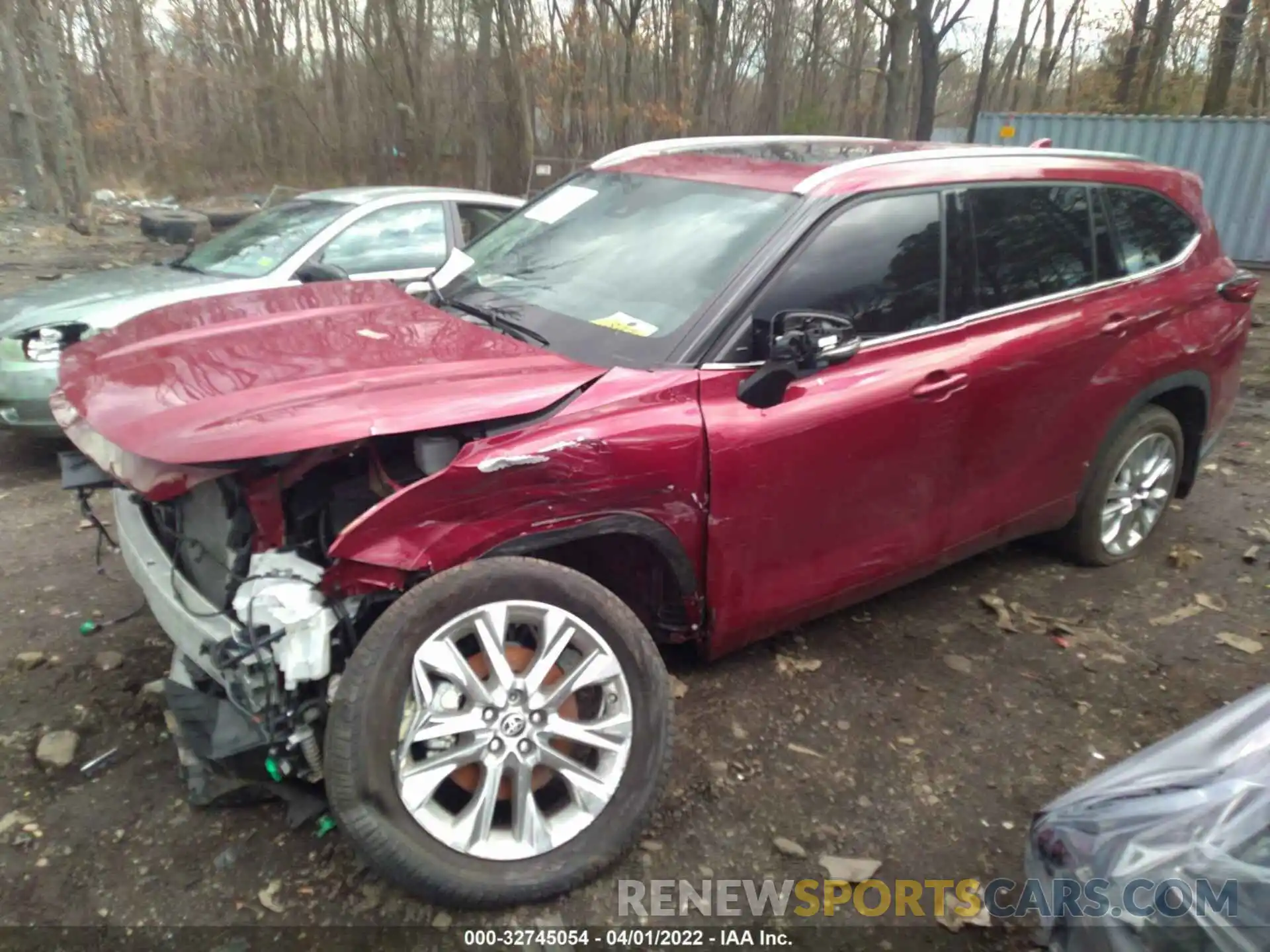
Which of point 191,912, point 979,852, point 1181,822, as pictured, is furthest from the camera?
point 979,852

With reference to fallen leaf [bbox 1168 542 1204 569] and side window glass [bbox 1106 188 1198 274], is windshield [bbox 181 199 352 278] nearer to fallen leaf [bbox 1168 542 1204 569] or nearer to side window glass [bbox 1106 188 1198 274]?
side window glass [bbox 1106 188 1198 274]

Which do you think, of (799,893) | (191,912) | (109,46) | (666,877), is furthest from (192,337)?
(109,46)

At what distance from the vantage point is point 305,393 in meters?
2.43

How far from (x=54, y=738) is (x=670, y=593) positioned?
2.06m

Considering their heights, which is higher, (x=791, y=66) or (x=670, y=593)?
(x=791, y=66)

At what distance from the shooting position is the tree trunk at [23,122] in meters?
13.8

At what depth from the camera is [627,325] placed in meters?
2.97

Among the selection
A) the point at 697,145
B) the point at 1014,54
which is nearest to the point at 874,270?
the point at 697,145

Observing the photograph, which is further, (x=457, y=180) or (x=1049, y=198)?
(x=457, y=180)

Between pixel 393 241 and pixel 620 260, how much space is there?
3485mm

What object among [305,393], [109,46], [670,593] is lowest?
[670,593]

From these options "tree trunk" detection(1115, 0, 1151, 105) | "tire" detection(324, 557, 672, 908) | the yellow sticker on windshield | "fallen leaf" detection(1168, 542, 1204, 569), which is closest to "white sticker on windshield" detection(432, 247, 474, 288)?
the yellow sticker on windshield

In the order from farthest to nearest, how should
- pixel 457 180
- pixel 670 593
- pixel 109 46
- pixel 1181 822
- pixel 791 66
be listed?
pixel 791 66 < pixel 109 46 < pixel 457 180 < pixel 670 593 < pixel 1181 822

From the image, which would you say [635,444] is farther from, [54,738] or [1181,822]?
[54,738]
